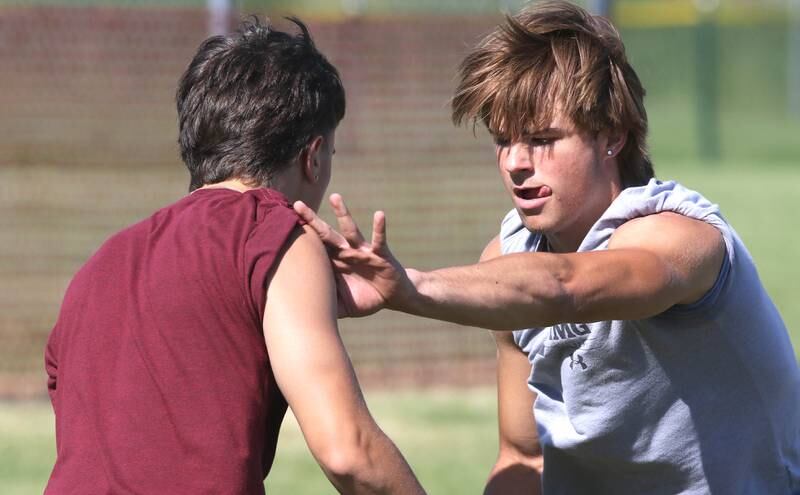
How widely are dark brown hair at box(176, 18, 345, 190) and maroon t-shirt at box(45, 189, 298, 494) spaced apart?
22 cm

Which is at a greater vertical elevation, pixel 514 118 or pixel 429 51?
pixel 514 118

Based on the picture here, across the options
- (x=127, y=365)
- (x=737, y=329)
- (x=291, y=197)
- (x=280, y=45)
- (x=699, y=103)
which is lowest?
(x=699, y=103)

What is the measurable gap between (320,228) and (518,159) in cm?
73

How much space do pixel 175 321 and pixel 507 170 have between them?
101 centimetres

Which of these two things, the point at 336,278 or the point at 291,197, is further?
the point at 291,197

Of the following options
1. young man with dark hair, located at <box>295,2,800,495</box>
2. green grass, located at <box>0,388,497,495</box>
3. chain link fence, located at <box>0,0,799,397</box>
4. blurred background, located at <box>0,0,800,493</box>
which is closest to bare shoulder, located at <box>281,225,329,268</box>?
young man with dark hair, located at <box>295,2,800,495</box>

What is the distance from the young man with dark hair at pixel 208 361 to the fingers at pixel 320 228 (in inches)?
0.8

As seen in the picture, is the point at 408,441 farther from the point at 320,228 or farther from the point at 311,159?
the point at 320,228

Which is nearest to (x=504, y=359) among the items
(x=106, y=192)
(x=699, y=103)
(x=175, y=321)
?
(x=175, y=321)

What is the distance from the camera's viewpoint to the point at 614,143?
3.27 metres

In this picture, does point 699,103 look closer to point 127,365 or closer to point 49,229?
point 49,229

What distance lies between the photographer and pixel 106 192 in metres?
8.96

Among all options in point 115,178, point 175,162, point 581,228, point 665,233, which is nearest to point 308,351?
point 665,233

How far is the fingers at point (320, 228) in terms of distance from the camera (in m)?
2.64
